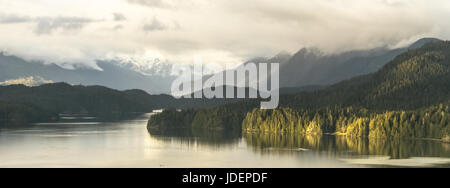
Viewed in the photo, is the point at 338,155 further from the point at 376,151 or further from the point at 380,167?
the point at 380,167

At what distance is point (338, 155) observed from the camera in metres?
164

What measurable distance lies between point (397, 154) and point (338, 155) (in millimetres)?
14509
